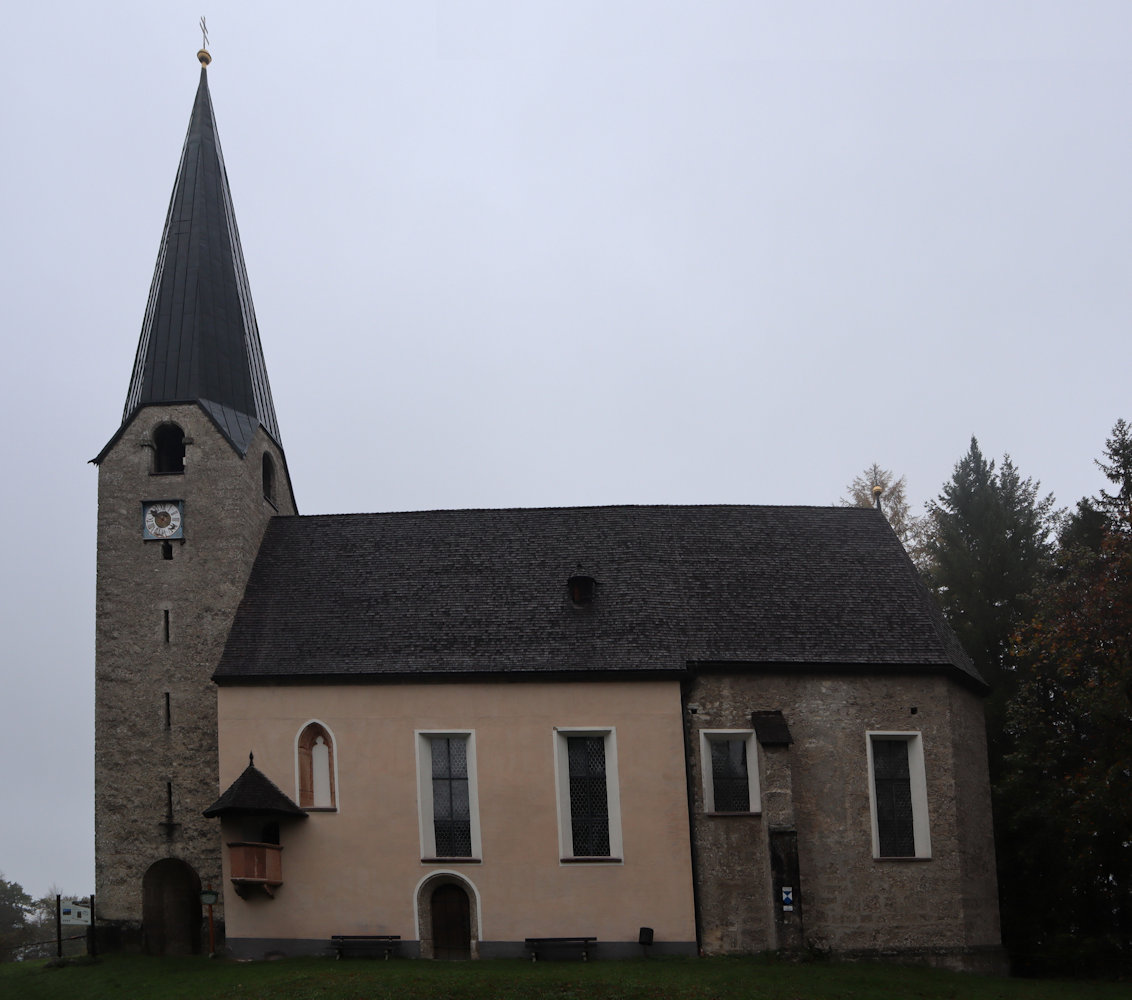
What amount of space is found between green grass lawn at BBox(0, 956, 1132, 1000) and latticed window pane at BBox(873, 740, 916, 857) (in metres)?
2.74

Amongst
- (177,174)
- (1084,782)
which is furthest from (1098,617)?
(177,174)

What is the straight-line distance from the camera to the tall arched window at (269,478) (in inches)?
1332

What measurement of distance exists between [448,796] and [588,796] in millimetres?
3160

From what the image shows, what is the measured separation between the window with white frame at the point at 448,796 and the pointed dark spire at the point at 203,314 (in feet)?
30.1

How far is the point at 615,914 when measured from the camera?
27.2 m

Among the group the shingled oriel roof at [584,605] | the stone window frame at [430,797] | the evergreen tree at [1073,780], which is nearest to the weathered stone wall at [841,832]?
the shingled oriel roof at [584,605]

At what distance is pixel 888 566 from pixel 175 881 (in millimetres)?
18882

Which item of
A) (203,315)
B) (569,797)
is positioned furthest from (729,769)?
(203,315)

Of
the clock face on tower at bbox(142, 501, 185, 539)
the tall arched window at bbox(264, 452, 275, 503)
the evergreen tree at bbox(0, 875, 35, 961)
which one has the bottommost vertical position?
the evergreen tree at bbox(0, 875, 35, 961)

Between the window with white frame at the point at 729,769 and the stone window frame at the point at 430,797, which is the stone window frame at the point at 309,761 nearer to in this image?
the stone window frame at the point at 430,797

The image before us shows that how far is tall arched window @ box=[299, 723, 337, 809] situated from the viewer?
92.4 ft

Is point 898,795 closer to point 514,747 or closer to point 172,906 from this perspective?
point 514,747

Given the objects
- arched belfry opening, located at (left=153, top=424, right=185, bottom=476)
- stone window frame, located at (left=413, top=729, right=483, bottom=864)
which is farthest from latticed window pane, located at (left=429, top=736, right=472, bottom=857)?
arched belfry opening, located at (left=153, top=424, right=185, bottom=476)

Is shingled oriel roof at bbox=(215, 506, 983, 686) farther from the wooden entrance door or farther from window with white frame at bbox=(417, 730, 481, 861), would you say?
the wooden entrance door
